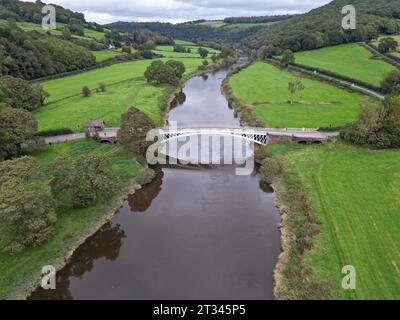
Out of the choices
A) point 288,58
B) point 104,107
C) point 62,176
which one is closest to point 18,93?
point 104,107

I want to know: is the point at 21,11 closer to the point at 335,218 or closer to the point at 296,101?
the point at 296,101

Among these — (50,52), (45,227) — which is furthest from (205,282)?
(50,52)

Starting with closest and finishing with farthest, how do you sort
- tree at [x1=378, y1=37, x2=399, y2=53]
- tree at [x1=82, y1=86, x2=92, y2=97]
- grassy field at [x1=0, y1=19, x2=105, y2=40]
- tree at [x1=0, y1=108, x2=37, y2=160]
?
tree at [x1=0, y1=108, x2=37, y2=160], tree at [x1=82, y1=86, x2=92, y2=97], tree at [x1=378, y1=37, x2=399, y2=53], grassy field at [x1=0, y1=19, x2=105, y2=40]

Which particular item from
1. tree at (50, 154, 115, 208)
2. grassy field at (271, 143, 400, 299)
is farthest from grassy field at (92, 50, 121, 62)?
grassy field at (271, 143, 400, 299)

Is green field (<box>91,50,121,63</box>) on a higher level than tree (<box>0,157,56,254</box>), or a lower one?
higher

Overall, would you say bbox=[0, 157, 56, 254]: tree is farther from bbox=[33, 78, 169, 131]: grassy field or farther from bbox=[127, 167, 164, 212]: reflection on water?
bbox=[33, 78, 169, 131]: grassy field

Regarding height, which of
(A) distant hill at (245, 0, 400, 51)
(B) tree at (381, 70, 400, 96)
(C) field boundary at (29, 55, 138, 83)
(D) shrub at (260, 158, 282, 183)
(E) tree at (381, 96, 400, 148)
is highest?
(A) distant hill at (245, 0, 400, 51)
